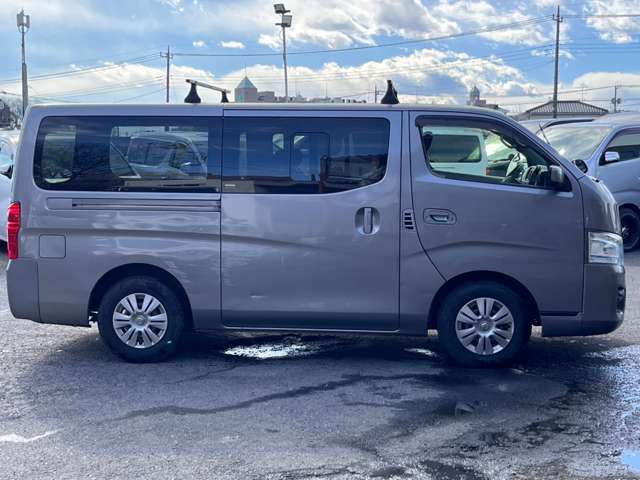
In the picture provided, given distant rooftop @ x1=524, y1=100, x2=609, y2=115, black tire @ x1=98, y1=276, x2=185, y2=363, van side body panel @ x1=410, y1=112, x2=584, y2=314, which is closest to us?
van side body panel @ x1=410, y1=112, x2=584, y2=314

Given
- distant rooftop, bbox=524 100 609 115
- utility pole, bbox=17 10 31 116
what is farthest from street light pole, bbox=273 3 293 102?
distant rooftop, bbox=524 100 609 115

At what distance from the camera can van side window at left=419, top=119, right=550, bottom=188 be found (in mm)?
6406

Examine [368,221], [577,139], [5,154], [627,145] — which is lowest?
[368,221]

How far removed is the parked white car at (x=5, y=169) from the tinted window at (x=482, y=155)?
282 inches

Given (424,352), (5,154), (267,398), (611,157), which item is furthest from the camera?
(5,154)

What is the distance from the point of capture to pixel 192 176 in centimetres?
652

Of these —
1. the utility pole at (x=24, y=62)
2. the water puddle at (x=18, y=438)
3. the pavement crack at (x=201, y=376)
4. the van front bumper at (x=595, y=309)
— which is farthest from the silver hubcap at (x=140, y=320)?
the utility pole at (x=24, y=62)

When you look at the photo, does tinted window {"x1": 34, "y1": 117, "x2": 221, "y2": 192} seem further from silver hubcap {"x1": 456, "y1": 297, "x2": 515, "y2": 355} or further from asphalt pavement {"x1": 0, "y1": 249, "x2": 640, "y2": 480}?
silver hubcap {"x1": 456, "y1": 297, "x2": 515, "y2": 355}

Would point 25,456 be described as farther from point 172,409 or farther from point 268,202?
point 268,202

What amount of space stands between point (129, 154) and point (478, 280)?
9.71 ft

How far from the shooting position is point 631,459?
184 inches

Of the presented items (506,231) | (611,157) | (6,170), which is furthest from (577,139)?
(6,170)

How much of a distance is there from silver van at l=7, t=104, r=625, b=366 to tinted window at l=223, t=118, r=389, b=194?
0.01 m

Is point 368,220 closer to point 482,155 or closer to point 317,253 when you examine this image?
point 317,253
